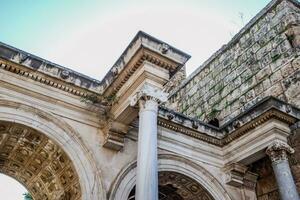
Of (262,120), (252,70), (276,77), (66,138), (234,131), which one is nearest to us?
(66,138)

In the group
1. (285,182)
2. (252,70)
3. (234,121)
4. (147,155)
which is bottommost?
(147,155)

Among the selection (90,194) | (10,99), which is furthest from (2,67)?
(90,194)

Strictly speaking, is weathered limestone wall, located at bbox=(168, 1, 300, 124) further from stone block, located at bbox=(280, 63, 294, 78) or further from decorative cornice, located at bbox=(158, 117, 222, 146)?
decorative cornice, located at bbox=(158, 117, 222, 146)

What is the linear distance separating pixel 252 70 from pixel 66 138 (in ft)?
22.7

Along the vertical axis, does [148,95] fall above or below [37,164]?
above

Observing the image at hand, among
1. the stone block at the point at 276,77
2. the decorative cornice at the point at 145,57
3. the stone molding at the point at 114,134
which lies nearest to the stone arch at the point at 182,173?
the stone molding at the point at 114,134

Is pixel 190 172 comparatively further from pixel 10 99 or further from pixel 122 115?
pixel 10 99

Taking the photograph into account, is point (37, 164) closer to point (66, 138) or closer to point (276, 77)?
point (66, 138)

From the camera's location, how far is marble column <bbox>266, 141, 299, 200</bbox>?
719 cm

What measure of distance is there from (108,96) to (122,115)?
606 millimetres

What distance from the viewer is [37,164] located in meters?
7.04

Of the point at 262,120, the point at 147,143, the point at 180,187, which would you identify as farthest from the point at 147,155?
the point at 262,120

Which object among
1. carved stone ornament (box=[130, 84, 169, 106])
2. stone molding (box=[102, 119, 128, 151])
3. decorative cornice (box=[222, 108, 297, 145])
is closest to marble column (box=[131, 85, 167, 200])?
carved stone ornament (box=[130, 84, 169, 106])

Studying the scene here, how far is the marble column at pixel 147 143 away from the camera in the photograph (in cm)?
522
